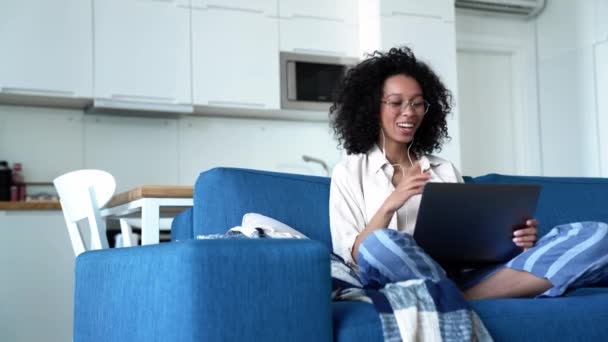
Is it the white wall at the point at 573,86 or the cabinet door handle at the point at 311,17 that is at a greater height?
the cabinet door handle at the point at 311,17

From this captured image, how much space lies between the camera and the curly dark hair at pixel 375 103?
8.04 ft

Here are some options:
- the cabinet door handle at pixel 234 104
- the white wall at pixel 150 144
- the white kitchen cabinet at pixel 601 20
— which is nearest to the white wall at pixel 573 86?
the white kitchen cabinet at pixel 601 20

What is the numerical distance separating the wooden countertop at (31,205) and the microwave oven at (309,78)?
4.99 ft

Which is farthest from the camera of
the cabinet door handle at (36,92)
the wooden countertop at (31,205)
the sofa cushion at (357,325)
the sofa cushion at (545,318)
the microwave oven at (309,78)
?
the microwave oven at (309,78)

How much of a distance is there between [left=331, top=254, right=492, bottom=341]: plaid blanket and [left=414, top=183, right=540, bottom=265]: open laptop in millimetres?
253

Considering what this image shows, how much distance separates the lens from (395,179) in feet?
7.63

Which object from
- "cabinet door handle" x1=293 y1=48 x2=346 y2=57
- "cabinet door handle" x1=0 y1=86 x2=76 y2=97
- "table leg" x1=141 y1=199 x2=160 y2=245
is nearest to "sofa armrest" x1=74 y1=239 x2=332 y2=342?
"table leg" x1=141 y1=199 x2=160 y2=245

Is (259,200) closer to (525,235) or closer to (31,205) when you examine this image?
(525,235)

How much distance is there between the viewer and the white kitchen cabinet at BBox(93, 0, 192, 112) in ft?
14.6

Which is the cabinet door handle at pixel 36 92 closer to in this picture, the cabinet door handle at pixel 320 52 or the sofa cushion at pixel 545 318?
the cabinet door handle at pixel 320 52

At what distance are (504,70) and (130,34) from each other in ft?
9.21

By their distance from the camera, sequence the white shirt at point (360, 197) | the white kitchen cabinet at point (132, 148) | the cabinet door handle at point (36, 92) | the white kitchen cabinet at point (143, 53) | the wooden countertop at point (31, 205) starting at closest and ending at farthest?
the white shirt at point (360, 197) → the wooden countertop at point (31, 205) → the cabinet door handle at point (36, 92) → the white kitchen cabinet at point (143, 53) → the white kitchen cabinet at point (132, 148)

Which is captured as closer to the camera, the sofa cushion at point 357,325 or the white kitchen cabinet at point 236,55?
the sofa cushion at point 357,325

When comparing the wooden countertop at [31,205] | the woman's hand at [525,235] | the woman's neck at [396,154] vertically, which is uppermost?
the woman's neck at [396,154]
